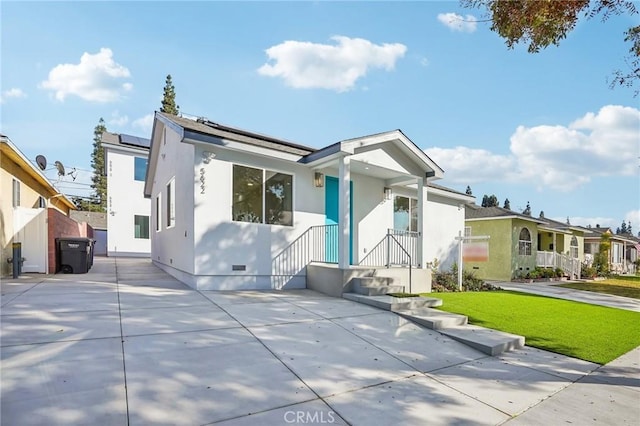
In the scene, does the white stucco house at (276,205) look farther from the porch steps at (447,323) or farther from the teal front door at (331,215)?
the porch steps at (447,323)

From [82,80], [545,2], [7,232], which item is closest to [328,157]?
[545,2]

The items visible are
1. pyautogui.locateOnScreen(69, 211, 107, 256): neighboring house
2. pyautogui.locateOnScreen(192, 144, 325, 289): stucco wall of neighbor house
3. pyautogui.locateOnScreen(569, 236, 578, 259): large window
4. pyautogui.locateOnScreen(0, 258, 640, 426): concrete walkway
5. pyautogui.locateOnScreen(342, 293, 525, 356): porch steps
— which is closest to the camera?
pyautogui.locateOnScreen(0, 258, 640, 426): concrete walkway

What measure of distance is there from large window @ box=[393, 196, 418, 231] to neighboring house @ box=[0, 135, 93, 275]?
11.1 meters

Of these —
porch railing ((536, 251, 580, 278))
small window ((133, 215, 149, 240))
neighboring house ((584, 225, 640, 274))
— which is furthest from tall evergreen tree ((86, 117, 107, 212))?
neighboring house ((584, 225, 640, 274))

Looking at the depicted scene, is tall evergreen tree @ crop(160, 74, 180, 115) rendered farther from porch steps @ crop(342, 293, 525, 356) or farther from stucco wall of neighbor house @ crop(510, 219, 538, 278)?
porch steps @ crop(342, 293, 525, 356)

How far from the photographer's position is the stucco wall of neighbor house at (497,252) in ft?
57.3

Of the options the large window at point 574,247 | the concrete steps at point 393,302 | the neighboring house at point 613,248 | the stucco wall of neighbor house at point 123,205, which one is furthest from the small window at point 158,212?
the neighboring house at point 613,248

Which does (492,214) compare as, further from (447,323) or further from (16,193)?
(16,193)

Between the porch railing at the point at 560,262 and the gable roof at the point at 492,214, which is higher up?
the gable roof at the point at 492,214

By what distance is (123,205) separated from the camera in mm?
19422

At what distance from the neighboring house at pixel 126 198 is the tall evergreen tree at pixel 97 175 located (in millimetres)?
24919

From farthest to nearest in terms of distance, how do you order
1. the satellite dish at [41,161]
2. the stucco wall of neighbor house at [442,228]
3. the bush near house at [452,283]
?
the satellite dish at [41,161] < the stucco wall of neighbor house at [442,228] < the bush near house at [452,283]

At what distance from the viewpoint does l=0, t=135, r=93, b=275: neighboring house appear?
29.3 ft

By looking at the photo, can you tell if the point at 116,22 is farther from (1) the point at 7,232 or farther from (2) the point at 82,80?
(2) the point at 82,80
